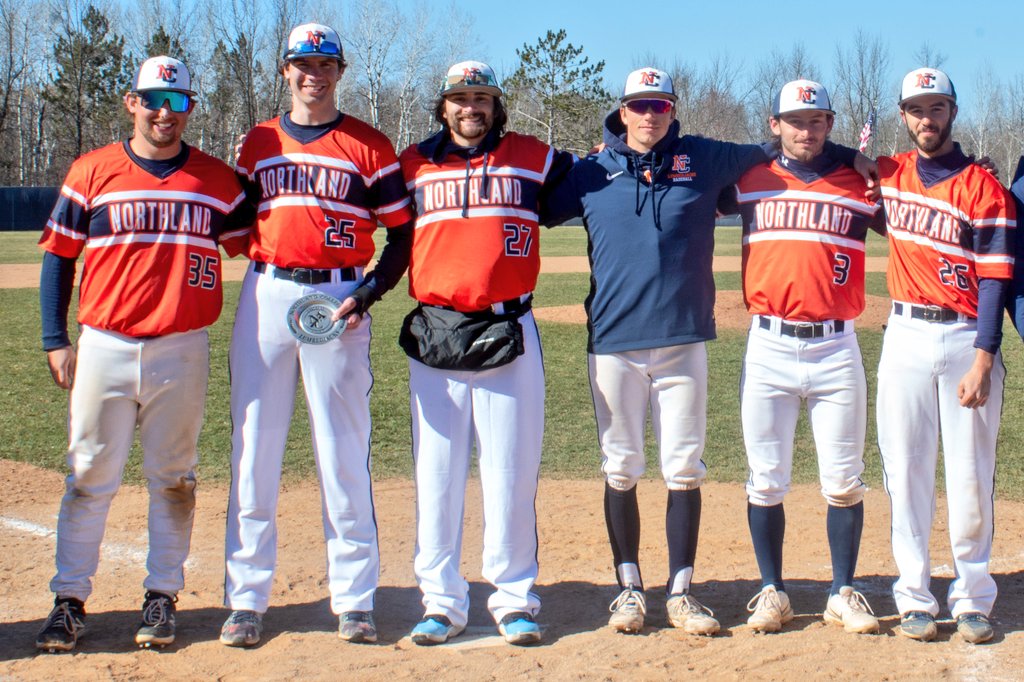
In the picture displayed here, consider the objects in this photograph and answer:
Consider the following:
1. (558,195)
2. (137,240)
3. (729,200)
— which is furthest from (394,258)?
(729,200)

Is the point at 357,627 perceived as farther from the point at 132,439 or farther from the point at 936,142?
the point at 936,142

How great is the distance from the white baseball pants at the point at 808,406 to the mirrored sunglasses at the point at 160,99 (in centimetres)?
228

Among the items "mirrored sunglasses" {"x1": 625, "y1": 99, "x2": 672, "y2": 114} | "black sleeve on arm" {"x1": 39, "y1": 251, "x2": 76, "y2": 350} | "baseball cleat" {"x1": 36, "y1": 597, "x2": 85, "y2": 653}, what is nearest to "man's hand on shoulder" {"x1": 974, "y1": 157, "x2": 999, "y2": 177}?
"mirrored sunglasses" {"x1": 625, "y1": 99, "x2": 672, "y2": 114}

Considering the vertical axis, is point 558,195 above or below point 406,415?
above

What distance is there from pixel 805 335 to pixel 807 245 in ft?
1.09

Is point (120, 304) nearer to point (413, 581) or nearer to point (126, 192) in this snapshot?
point (126, 192)

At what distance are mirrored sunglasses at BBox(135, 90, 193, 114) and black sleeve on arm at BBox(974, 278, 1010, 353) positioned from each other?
2.94 m

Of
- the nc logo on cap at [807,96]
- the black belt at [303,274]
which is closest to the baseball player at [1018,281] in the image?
the nc logo on cap at [807,96]

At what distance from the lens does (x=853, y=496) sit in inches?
156

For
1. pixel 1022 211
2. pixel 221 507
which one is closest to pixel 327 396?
pixel 221 507

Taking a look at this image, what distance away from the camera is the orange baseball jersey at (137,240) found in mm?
3668

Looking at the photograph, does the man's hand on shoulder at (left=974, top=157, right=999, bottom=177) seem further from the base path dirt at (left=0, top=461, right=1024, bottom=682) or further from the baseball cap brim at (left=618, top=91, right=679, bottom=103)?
the base path dirt at (left=0, top=461, right=1024, bottom=682)

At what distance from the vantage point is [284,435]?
3816mm

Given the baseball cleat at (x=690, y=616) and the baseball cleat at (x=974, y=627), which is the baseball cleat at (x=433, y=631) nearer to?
the baseball cleat at (x=690, y=616)
